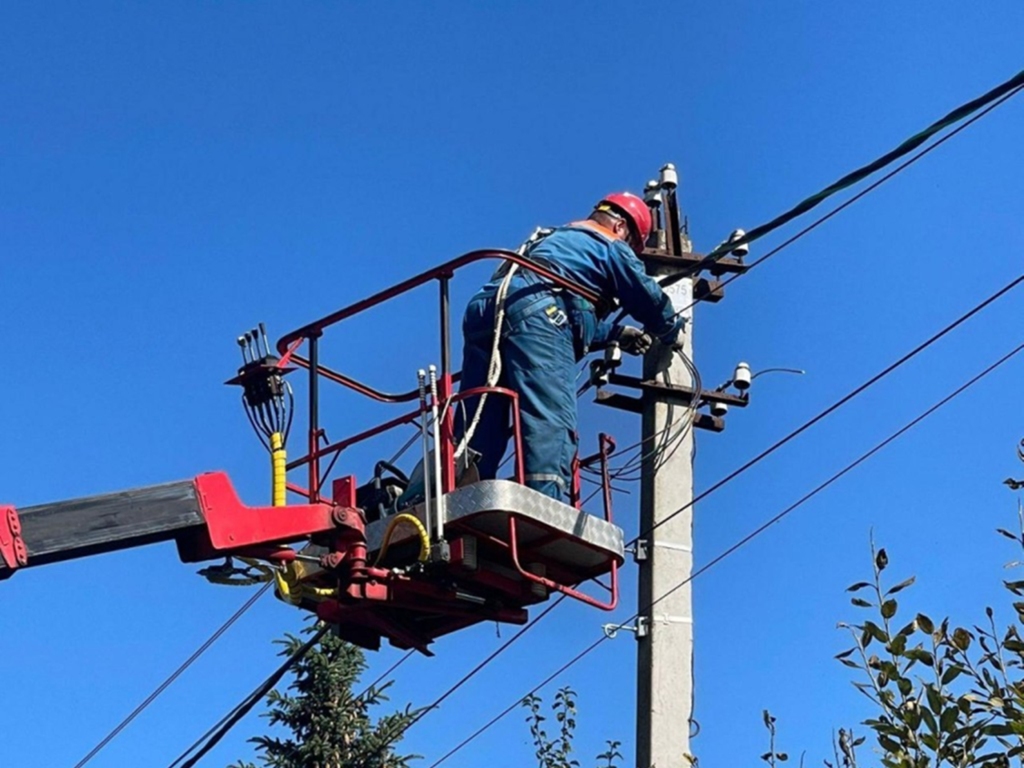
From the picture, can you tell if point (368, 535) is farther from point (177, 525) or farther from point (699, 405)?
point (699, 405)

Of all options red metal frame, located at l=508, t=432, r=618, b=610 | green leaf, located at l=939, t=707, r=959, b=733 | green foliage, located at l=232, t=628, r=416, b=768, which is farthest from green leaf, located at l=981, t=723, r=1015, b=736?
green foliage, located at l=232, t=628, r=416, b=768

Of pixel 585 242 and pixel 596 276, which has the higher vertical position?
pixel 585 242

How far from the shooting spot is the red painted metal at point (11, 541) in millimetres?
A: 8398

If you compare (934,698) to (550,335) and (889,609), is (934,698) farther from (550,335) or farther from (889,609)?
(550,335)

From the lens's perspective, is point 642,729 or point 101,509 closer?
point 101,509

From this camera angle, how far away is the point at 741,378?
1177 cm

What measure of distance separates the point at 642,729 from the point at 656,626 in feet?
1.89

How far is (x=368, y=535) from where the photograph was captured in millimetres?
10344

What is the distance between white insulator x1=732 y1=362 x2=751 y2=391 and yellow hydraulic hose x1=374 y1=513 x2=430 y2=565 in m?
2.62

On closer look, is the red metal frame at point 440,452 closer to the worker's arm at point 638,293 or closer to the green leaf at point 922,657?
the worker's arm at point 638,293

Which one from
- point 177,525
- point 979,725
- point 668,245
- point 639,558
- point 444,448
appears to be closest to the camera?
point 979,725

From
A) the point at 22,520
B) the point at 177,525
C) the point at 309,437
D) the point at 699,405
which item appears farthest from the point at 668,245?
the point at 22,520

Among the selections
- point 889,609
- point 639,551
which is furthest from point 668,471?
point 889,609

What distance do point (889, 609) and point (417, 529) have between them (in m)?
3.22
